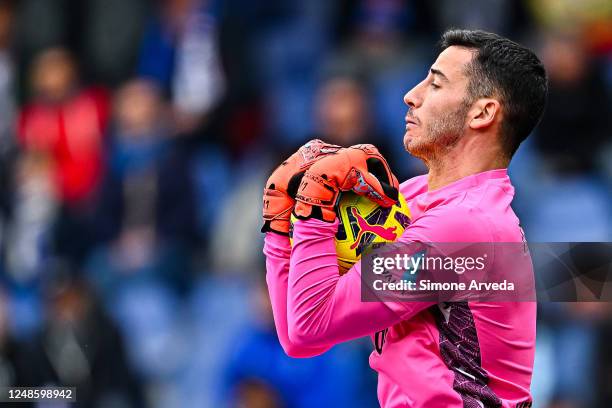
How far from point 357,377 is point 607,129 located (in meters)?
2.27

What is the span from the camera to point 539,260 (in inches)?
194

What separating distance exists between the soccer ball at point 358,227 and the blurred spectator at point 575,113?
4132 mm

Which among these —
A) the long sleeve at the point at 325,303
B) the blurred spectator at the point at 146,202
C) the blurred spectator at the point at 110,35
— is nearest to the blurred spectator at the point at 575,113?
the blurred spectator at the point at 146,202

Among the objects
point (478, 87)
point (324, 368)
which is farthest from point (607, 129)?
point (478, 87)

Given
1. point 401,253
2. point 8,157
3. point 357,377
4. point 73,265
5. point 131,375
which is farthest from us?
point 8,157

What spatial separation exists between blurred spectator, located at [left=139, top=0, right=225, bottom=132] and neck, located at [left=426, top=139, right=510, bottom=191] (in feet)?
18.6

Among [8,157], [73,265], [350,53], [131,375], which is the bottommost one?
[131,375]

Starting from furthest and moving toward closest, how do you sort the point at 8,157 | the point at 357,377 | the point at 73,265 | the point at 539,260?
the point at 8,157 < the point at 73,265 < the point at 357,377 < the point at 539,260

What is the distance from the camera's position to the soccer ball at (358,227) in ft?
10.2

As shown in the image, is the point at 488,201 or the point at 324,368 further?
the point at 324,368

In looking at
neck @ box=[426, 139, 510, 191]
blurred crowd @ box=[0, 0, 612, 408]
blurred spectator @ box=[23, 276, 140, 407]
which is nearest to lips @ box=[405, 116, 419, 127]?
neck @ box=[426, 139, 510, 191]

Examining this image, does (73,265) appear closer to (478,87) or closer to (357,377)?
(357,377)

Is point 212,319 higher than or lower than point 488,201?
lower

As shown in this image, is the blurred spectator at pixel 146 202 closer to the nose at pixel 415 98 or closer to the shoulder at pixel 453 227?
the nose at pixel 415 98
